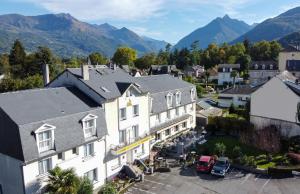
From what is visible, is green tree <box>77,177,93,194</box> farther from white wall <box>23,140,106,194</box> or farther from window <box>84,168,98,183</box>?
window <box>84,168,98,183</box>

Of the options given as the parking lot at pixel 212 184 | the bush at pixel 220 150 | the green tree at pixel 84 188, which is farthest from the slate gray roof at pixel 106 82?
the bush at pixel 220 150

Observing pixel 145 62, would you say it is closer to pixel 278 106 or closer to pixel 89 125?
pixel 278 106

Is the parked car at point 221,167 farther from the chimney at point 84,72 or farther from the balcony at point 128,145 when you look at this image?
the chimney at point 84,72

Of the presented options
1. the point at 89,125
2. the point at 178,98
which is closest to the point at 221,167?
the point at 89,125

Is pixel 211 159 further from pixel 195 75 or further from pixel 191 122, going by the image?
pixel 195 75

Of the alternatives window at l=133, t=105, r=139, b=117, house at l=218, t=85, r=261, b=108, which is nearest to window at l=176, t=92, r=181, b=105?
window at l=133, t=105, r=139, b=117
